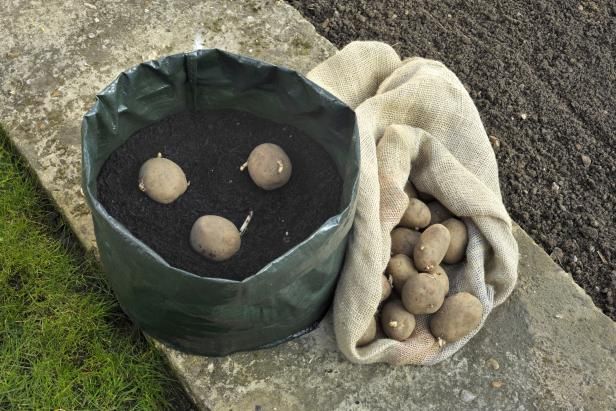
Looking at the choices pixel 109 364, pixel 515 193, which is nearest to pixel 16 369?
pixel 109 364

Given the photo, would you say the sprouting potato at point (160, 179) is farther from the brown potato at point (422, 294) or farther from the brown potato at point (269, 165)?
the brown potato at point (422, 294)

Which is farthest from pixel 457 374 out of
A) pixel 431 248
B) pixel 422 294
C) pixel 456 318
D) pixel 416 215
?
pixel 416 215

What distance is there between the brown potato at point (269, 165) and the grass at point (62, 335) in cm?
63

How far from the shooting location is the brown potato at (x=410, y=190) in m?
2.51

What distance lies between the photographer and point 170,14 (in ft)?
9.95

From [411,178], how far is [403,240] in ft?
0.88

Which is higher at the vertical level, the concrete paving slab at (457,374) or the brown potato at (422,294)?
the brown potato at (422,294)

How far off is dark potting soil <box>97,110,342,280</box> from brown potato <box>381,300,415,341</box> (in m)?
0.34

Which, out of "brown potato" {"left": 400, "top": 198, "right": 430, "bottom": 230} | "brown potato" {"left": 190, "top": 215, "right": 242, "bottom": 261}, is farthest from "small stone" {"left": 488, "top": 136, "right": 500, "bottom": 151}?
"brown potato" {"left": 190, "top": 215, "right": 242, "bottom": 261}

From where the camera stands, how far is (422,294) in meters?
2.18

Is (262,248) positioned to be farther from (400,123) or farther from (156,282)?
(400,123)

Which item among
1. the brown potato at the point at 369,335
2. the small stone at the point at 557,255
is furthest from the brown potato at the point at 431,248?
the small stone at the point at 557,255

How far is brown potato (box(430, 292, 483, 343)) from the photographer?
2.21 m

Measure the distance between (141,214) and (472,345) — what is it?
1111mm
